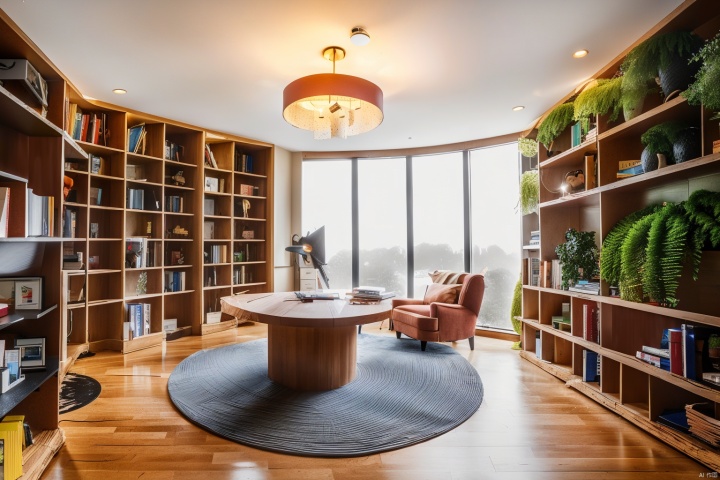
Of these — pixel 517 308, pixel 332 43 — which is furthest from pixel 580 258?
pixel 332 43

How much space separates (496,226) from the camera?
16.0 ft

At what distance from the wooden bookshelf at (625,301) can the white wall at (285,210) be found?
350 centimetres

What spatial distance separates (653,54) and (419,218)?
348 cm

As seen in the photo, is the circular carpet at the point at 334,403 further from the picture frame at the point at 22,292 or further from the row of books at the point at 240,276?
the row of books at the point at 240,276

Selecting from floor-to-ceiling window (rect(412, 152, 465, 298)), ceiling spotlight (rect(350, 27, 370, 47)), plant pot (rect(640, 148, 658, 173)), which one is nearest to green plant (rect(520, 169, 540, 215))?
floor-to-ceiling window (rect(412, 152, 465, 298))

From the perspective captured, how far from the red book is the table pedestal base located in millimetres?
2039

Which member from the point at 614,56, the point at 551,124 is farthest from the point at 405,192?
the point at 614,56

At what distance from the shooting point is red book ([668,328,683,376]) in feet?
6.93

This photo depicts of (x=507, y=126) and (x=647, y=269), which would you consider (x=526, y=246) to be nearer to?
(x=507, y=126)

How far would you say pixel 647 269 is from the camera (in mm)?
2104

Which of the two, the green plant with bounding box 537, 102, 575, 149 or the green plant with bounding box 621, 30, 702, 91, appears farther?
the green plant with bounding box 537, 102, 575, 149

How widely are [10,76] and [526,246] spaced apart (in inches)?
172

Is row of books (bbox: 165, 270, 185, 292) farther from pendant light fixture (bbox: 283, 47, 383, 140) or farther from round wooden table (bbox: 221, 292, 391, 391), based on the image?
pendant light fixture (bbox: 283, 47, 383, 140)

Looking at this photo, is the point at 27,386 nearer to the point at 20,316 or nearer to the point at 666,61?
the point at 20,316
